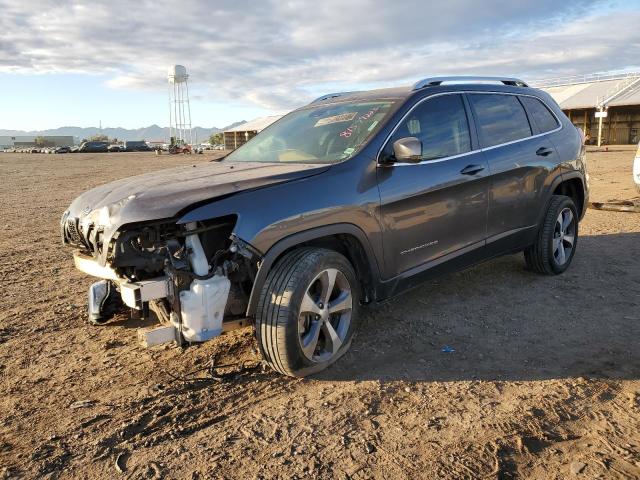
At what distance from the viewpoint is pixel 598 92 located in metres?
43.8

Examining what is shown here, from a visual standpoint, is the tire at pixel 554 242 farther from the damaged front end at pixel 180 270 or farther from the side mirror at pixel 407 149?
the damaged front end at pixel 180 270

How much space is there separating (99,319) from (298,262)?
1.66 meters

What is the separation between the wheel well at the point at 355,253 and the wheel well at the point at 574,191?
3033mm

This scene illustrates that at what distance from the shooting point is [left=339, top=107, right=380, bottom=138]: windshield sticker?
4.04 metres

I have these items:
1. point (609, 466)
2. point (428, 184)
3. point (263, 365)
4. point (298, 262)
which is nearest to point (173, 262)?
point (298, 262)

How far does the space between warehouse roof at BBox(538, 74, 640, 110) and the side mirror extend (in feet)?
126

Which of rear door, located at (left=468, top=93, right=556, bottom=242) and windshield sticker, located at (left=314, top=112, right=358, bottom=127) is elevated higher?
windshield sticker, located at (left=314, top=112, right=358, bottom=127)

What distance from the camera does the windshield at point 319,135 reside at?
393 centimetres

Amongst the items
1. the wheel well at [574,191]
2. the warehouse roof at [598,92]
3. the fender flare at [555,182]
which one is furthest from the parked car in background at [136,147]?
Result: the fender flare at [555,182]

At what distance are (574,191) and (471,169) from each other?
229 centimetres

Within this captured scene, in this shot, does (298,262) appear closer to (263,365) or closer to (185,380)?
(263,365)

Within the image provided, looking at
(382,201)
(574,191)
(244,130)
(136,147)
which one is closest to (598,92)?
(244,130)

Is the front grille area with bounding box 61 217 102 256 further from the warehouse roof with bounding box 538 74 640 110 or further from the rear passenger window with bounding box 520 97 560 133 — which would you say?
the warehouse roof with bounding box 538 74 640 110

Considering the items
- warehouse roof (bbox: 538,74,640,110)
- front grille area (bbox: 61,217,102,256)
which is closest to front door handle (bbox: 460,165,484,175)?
front grille area (bbox: 61,217,102,256)
